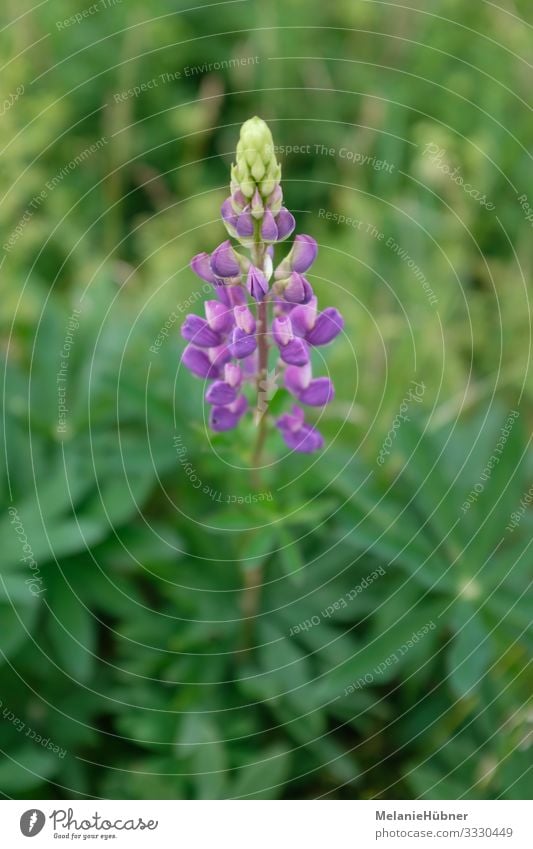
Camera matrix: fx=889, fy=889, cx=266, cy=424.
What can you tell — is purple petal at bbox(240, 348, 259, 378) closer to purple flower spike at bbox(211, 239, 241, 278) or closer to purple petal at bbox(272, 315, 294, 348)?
purple petal at bbox(272, 315, 294, 348)

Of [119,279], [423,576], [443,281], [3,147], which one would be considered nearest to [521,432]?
[423,576]

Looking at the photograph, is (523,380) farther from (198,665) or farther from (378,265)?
(198,665)

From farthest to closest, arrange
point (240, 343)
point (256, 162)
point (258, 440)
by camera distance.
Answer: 1. point (258, 440)
2. point (240, 343)
3. point (256, 162)

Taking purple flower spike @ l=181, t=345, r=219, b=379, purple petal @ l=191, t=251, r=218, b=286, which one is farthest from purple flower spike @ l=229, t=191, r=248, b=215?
purple flower spike @ l=181, t=345, r=219, b=379

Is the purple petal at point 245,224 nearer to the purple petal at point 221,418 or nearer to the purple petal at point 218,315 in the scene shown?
the purple petal at point 218,315
